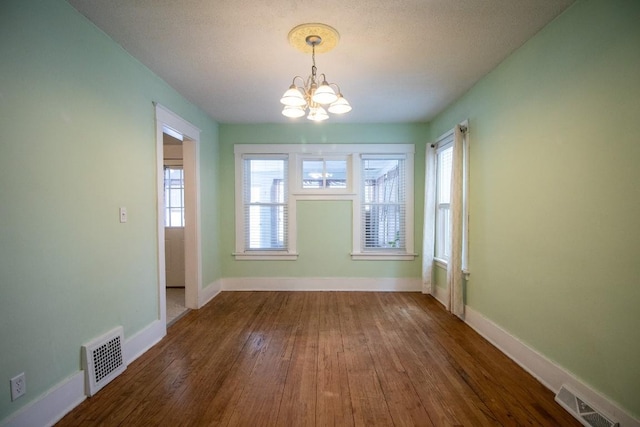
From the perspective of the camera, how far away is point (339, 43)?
2277 mm

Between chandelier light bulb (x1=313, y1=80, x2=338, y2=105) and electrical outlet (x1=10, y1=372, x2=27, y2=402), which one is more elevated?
chandelier light bulb (x1=313, y1=80, x2=338, y2=105)

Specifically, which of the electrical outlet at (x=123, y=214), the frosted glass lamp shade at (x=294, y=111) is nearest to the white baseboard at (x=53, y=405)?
the electrical outlet at (x=123, y=214)

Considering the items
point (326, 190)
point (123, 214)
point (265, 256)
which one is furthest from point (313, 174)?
point (123, 214)

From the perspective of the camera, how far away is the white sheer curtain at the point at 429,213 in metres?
Result: 4.12

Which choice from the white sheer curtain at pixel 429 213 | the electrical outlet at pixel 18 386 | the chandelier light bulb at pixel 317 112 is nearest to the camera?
the electrical outlet at pixel 18 386

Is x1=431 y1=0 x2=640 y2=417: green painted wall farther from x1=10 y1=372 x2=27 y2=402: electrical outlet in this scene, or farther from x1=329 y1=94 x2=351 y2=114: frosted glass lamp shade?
x1=10 y1=372 x2=27 y2=402: electrical outlet

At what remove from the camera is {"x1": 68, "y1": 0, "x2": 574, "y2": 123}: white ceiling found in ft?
6.19

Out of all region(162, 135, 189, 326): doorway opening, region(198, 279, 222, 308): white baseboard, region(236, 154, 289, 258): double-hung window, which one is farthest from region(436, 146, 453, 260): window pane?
region(162, 135, 189, 326): doorway opening

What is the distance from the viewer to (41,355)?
1.68 m

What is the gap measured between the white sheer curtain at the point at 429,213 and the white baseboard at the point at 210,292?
3134 millimetres

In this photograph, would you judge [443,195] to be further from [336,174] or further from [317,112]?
[317,112]

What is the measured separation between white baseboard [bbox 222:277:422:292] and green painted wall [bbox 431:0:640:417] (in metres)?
1.77

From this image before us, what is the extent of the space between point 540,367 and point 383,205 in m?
2.84

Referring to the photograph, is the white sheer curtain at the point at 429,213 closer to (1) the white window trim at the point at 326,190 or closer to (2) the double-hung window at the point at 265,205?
(1) the white window trim at the point at 326,190
